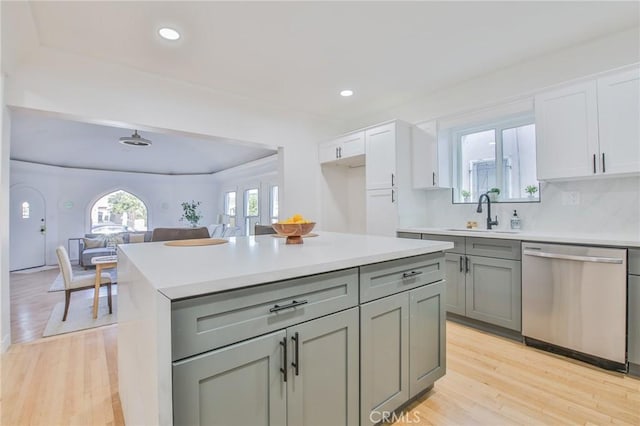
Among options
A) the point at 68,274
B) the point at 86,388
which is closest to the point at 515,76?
the point at 86,388

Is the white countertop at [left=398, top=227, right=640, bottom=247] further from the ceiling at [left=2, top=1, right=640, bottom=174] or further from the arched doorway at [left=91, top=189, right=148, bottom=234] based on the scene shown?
the arched doorway at [left=91, top=189, right=148, bottom=234]

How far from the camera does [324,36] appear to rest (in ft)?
8.05

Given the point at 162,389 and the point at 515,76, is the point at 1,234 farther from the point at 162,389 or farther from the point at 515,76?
the point at 515,76

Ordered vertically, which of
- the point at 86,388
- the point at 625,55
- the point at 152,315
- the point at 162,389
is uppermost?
the point at 625,55

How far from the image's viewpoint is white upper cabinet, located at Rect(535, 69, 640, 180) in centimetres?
221

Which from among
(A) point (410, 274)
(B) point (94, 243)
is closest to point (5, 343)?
(A) point (410, 274)

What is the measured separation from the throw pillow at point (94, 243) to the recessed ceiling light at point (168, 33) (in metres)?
6.03

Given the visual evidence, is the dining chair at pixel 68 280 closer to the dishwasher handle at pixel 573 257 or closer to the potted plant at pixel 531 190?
the dishwasher handle at pixel 573 257

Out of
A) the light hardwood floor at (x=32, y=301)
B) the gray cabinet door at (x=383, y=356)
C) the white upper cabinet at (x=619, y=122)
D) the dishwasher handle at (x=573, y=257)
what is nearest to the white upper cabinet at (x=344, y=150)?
the dishwasher handle at (x=573, y=257)

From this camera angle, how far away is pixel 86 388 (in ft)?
6.40

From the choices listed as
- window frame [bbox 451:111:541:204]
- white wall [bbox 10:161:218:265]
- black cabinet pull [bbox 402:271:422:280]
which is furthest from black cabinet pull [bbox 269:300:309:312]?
white wall [bbox 10:161:218:265]

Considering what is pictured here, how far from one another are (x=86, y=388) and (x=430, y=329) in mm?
2226

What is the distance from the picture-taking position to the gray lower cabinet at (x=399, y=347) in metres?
1.38

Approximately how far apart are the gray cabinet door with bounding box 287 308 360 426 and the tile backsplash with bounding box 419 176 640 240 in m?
2.43
